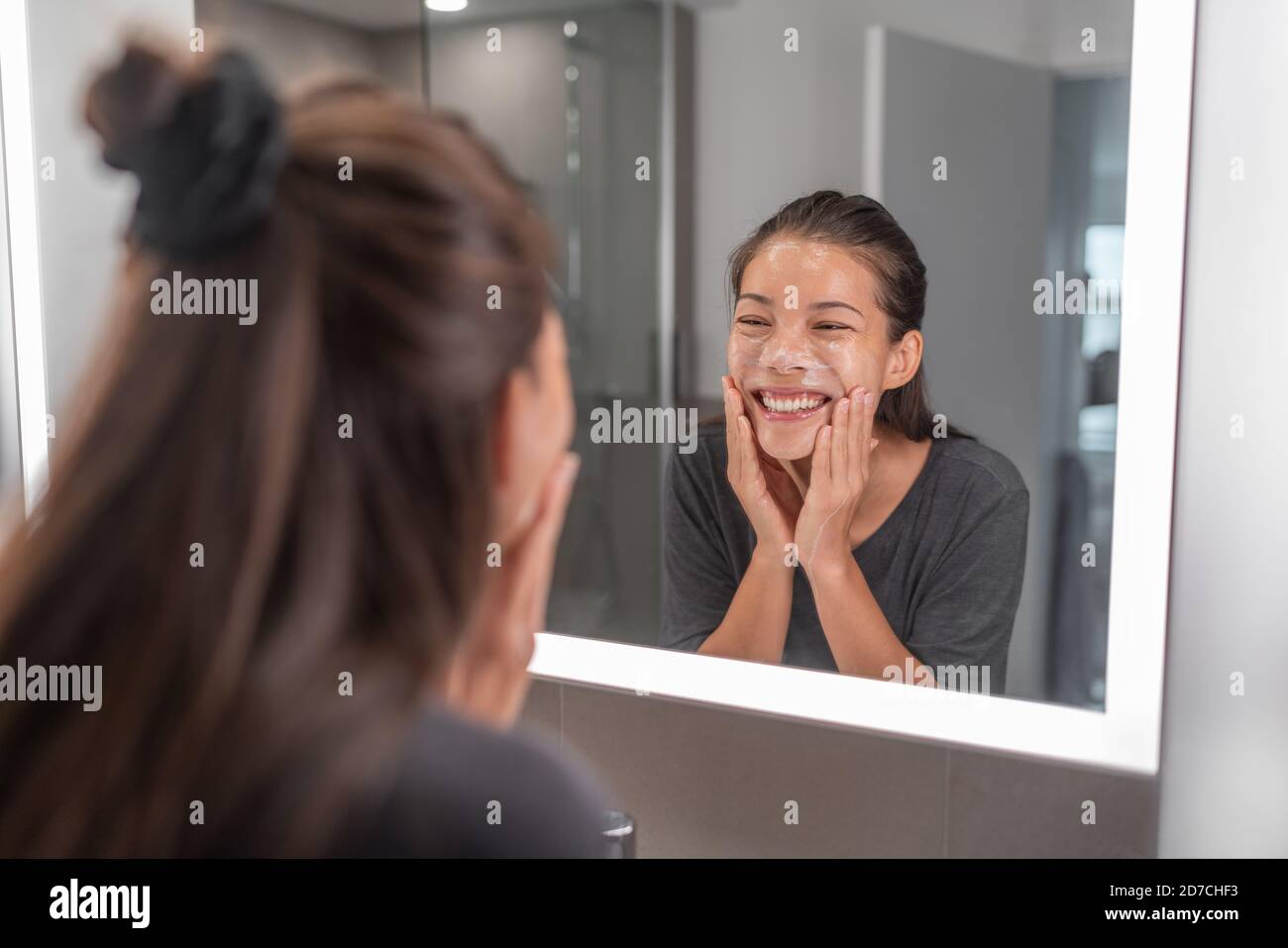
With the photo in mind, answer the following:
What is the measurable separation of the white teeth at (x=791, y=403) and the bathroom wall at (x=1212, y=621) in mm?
298

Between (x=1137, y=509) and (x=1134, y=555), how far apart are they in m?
0.04

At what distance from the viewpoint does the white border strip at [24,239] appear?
1344 mm

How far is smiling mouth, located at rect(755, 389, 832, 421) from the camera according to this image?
946mm

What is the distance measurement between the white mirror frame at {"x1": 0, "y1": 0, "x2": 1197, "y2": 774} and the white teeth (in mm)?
175

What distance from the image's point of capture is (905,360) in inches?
36.0

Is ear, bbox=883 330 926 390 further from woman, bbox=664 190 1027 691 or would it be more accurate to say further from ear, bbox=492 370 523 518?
ear, bbox=492 370 523 518

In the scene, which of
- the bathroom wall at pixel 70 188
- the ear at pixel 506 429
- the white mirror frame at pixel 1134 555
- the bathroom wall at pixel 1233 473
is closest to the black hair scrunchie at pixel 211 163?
the ear at pixel 506 429

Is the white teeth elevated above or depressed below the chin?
above

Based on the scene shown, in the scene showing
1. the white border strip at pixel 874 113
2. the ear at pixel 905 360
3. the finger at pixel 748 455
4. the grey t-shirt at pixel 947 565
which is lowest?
the grey t-shirt at pixel 947 565

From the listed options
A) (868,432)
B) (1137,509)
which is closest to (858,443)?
(868,432)

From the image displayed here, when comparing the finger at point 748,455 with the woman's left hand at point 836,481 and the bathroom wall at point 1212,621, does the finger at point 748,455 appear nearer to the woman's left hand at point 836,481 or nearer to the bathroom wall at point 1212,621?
the woman's left hand at point 836,481

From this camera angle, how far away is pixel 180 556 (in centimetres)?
38

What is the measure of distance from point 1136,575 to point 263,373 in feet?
2.40

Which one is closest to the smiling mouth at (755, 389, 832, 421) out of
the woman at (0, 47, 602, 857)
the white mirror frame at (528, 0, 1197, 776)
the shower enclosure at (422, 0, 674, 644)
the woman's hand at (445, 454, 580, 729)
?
the shower enclosure at (422, 0, 674, 644)
